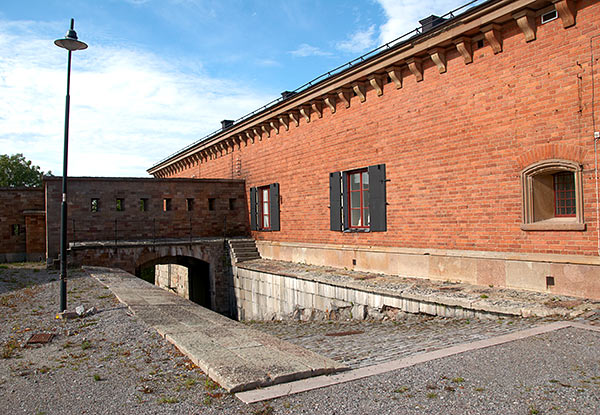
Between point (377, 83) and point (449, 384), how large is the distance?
960cm

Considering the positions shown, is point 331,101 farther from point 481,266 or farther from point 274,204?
point 481,266

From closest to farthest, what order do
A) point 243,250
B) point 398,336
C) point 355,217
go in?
point 398,336 < point 355,217 < point 243,250

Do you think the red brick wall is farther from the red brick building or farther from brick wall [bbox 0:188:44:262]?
brick wall [bbox 0:188:44:262]

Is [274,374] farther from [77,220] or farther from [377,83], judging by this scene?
[77,220]

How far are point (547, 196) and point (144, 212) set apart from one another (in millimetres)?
14639

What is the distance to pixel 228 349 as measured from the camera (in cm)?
602

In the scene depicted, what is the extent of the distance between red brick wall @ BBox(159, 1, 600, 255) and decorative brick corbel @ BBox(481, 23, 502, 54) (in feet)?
0.33

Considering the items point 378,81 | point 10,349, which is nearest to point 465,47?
point 378,81

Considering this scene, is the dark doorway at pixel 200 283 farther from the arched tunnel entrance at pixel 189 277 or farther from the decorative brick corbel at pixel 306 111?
the decorative brick corbel at pixel 306 111

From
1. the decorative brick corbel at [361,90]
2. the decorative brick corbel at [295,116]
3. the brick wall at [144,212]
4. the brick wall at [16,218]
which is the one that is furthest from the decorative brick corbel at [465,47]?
the brick wall at [16,218]

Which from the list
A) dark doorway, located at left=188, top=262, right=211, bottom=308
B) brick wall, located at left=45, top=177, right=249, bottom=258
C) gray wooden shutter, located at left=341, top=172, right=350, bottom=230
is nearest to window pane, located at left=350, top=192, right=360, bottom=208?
gray wooden shutter, located at left=341, top=172, right=350, bottom=230

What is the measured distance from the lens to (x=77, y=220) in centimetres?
1773

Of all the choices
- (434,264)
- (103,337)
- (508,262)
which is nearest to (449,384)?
(103,337)

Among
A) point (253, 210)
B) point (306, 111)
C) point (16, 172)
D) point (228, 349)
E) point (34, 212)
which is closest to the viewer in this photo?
point (228, 349)
